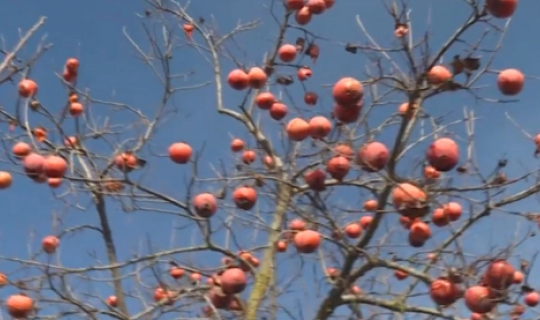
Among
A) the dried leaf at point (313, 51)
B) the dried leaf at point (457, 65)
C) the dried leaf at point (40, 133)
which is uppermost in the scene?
the dried leaf at point (313, 51)

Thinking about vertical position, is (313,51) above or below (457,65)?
above

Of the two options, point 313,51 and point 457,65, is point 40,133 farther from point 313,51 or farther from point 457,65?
point 457,65

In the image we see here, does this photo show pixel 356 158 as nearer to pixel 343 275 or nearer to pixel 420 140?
pixel 420 140

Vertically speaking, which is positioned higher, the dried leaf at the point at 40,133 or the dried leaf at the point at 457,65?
the dried leaf at the point at 40,133

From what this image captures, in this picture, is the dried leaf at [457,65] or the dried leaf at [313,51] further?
the dried leaf at [313,51]

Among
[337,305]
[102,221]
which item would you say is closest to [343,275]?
[337,305]

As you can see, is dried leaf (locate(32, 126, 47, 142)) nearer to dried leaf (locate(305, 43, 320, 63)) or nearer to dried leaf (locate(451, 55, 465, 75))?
dried leaf (locate(305, 43, 320, 63))

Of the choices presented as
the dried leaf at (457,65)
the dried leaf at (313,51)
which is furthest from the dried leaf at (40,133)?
the dried leaf at (457,65)

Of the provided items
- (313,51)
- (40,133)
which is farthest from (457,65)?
(40,133)

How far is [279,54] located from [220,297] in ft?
7.67

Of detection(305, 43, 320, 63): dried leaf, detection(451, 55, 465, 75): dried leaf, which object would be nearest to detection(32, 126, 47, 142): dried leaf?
detection(305, 43, 320, 63): dried leaf

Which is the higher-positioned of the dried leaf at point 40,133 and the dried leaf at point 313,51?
the dried leaf at point 313,51

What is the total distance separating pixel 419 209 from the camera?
11.0ft

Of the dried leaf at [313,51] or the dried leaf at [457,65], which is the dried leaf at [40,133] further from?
the dried leaf at [457,65]
